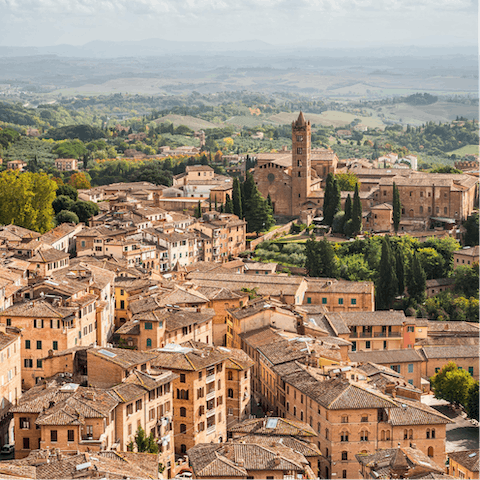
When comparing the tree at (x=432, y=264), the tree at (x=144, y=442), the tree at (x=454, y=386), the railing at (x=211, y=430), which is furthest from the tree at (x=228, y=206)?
the tree at (x=144, y=442)

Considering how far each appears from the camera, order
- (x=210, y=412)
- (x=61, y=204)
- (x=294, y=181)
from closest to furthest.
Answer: (x=210, y=412) < (x=61, y=204) < (x=294, y=181)

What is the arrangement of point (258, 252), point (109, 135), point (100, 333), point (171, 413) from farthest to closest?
point (109, 135) → point (258, 252) → point (100, 333) → point (171, 413)

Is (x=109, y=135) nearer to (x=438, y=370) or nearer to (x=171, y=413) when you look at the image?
(x=438, y=370)

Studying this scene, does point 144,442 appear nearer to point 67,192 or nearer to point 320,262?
point 320,262

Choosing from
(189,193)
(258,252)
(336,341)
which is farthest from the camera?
(189,193)

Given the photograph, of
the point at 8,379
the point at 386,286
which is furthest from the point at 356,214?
the point at 8,379

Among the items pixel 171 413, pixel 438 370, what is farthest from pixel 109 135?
pixel 171 413
